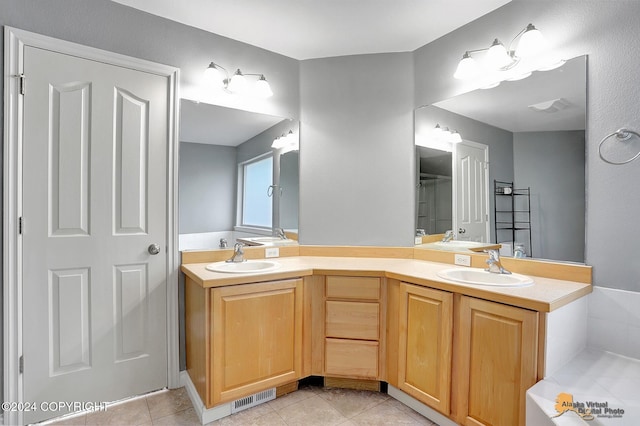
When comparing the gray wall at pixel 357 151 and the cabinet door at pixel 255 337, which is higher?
the gray wall at pixel 357 151

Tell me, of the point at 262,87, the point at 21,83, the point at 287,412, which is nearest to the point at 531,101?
the point at 262,87

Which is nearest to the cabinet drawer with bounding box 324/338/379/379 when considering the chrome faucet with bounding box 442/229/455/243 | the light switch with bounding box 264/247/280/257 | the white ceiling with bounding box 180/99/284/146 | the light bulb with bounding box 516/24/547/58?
the light switch with bounding box 264/247/280/257

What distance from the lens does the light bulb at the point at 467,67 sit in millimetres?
2018

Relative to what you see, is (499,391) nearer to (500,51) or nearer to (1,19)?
(500,51)

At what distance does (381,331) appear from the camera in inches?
78.8

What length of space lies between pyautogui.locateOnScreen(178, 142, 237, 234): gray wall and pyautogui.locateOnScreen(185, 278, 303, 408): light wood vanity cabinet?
1.36 feet

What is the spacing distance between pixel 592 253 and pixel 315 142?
72.9 inches

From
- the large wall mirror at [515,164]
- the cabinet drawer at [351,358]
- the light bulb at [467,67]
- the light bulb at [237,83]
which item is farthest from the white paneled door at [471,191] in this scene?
the light bulb at [237,83]

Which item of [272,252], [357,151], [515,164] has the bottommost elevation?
[272,252]

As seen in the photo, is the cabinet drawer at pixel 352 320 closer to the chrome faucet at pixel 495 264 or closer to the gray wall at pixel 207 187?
the chrome faucet at pixel 495 264

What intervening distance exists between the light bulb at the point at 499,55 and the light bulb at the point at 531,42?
0.21ft

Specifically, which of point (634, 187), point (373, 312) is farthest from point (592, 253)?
point (373, 312)

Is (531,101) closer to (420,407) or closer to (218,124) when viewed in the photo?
(420,407)

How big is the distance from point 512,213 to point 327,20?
1.66 meters
